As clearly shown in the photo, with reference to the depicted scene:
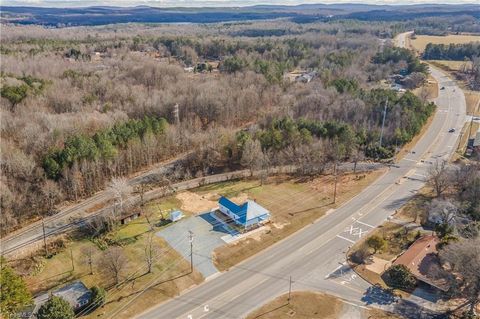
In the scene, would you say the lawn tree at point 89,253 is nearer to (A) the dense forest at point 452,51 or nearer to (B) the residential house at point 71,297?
(B) the residential house at point 71,297

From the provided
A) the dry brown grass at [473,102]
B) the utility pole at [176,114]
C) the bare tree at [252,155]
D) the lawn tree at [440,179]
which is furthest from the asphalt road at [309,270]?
the dry brown grass at [473,102]

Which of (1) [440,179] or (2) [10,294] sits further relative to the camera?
(1) [440,179]

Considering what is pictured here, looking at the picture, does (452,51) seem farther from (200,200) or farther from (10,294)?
(10,294)

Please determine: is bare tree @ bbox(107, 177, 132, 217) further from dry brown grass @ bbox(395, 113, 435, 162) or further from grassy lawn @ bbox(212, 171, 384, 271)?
dry brown grass @ bbox(395, 113, 435, 162)

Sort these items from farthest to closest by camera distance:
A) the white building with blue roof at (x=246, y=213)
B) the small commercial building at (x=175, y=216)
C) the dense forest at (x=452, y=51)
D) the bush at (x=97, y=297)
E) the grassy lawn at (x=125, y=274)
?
the dense forest at (x=452, y=51)
the small commercial building at (x=175, y=216)
the white building with blue roof at (x=246, y=213)
the grassy lawn at (x=125, y=274)
the bush at (x=97, y=297)

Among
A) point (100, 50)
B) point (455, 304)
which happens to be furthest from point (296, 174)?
point (100, 50)

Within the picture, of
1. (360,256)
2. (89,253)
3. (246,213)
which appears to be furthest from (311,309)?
(89,253)

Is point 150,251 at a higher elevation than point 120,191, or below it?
below

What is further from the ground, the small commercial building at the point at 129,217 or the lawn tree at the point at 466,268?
the lawn tree at the point at 466,268
